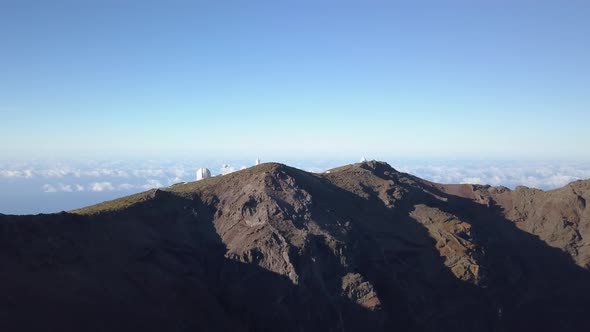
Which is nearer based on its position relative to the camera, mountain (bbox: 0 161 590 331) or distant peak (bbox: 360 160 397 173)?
mountain (bbox: 0 161 590 331)

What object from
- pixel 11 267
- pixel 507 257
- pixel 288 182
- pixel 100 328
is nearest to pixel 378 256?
pixel 288 182

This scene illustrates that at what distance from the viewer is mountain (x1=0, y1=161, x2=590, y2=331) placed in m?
35.0

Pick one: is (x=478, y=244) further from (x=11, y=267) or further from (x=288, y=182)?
(x=11, y=267)

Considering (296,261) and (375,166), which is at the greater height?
(375,166)

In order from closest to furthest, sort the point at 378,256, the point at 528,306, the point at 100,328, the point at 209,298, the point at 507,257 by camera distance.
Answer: the point at 100,328 → the point at 209,298 → the point at 378,256 → the point at 528,306 → the point at 507,257

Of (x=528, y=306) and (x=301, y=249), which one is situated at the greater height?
(x=301, y=249)

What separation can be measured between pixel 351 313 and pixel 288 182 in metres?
19.7

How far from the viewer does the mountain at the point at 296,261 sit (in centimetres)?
3497

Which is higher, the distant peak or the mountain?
the distant peak

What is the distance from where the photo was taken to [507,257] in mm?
61219

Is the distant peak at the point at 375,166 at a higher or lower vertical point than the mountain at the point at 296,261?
higher

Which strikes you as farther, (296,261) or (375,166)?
(375,166)

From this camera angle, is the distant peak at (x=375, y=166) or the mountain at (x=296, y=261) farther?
the distant peak at (x=375, y=166)

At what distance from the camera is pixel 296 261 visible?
148ft
